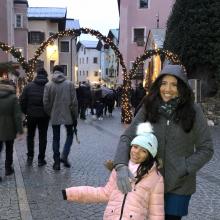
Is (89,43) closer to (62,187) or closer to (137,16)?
(137,16)

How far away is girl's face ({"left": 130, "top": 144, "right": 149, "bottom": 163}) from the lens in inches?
155

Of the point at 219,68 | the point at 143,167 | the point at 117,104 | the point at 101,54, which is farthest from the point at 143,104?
the point at 101,54

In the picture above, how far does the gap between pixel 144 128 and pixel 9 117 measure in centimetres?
566

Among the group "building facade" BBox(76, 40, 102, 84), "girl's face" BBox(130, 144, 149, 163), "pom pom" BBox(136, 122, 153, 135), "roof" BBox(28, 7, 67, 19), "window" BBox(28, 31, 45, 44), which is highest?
"roof" BBox(28, 7, 67, 19)

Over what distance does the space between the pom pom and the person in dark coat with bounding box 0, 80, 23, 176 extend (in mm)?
5505

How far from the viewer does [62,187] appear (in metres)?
8.52

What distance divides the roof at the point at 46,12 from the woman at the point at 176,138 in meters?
60.7

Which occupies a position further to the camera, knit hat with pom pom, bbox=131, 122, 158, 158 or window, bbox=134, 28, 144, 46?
window, bbox=134, 28, 144, 46

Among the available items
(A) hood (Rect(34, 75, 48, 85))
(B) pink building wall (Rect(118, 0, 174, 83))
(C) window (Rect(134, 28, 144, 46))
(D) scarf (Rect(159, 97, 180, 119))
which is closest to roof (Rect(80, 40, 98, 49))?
(C) window (Rect(134, 28, 144, 46))

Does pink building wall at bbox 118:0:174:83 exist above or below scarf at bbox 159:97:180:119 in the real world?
above

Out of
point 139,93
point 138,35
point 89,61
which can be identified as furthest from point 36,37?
point 89,61

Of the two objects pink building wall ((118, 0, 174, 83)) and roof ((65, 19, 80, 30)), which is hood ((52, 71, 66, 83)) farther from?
roof ((65, 19, 80, 30))

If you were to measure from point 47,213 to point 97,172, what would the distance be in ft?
10.3

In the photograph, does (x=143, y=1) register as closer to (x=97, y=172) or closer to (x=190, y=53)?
(x=190, y=53)
